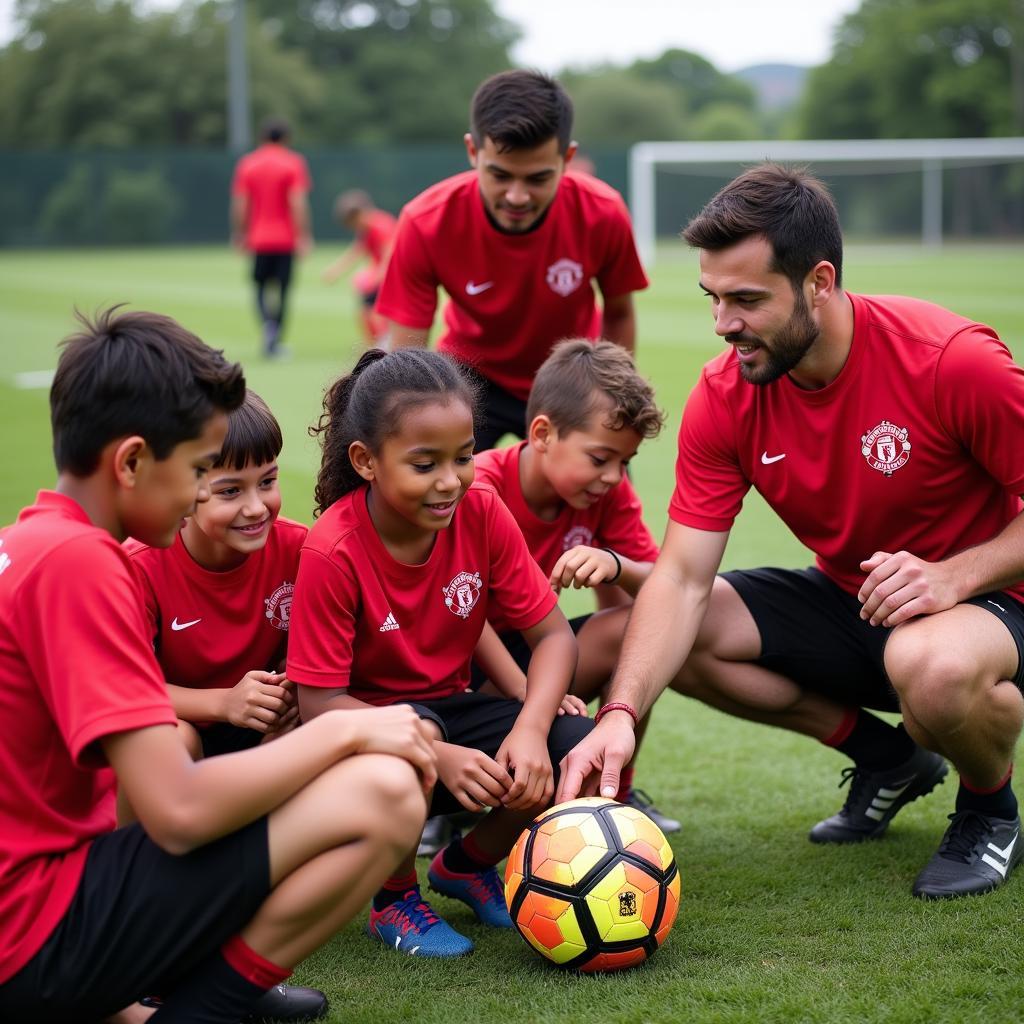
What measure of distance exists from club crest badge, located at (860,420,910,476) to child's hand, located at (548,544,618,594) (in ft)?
2.43

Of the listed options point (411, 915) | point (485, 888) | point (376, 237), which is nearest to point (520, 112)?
point (485, 888)

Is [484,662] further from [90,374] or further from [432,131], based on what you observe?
[432,131]

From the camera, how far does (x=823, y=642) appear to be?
3934 mm

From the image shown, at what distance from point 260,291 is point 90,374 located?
42.7 ft

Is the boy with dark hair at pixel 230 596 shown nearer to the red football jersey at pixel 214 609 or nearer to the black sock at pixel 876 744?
the red football jersey at pixel 214 609

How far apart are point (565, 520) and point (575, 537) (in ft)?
0.20

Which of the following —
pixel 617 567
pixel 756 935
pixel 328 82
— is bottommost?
pixel 756 935

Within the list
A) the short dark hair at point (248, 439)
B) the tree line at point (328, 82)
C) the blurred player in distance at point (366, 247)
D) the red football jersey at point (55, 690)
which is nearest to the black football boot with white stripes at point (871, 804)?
the short dark hair at point (248, 439)

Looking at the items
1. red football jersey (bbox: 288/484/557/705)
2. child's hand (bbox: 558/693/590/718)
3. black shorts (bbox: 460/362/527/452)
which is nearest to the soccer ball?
child's hand (bbox: 558/693/590/718)

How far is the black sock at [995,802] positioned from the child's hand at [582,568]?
108 centimetres

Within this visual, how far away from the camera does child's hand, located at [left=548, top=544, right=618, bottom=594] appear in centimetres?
371

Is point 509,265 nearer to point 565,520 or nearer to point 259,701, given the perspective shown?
point 565,520

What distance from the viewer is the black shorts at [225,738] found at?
349 centimetres

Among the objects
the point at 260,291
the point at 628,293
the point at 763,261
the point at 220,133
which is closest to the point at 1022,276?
the point at 260,291
